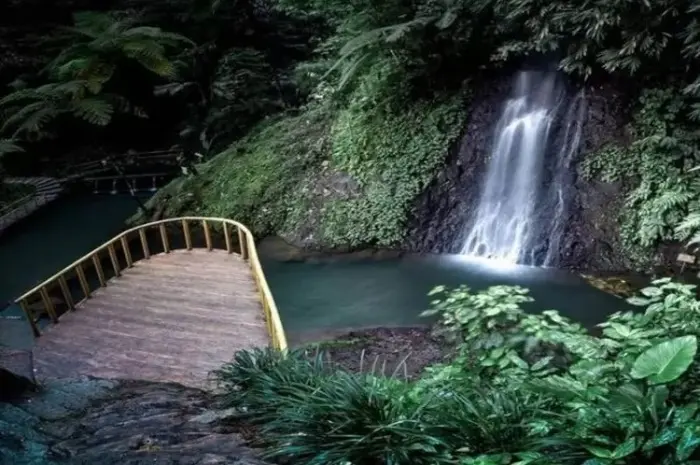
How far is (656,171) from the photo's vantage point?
9570 mm

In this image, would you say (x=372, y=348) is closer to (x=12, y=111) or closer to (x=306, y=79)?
(x=12, y=111)

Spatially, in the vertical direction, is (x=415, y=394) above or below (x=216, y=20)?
below

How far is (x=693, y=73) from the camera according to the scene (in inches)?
377

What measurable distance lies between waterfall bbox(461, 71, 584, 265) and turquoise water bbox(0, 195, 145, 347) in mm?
8686

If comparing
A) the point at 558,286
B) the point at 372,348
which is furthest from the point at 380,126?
the point at 372,348

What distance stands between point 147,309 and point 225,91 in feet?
33.2

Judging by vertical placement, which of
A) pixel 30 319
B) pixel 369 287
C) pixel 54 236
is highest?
pixel 54 236

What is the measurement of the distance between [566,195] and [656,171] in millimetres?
1496

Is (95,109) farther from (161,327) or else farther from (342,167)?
(342,167)

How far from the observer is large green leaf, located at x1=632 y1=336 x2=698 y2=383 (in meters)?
2.42

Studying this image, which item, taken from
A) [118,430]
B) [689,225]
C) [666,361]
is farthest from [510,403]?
[689,225]

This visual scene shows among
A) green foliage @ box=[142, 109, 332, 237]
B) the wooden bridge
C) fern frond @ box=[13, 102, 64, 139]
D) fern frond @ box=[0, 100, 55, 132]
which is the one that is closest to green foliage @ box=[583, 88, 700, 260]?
green foliage @ box=[142, 109, 332, 237]

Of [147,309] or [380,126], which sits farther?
[380,126]

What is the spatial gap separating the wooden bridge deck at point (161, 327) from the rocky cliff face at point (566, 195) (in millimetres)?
4218
